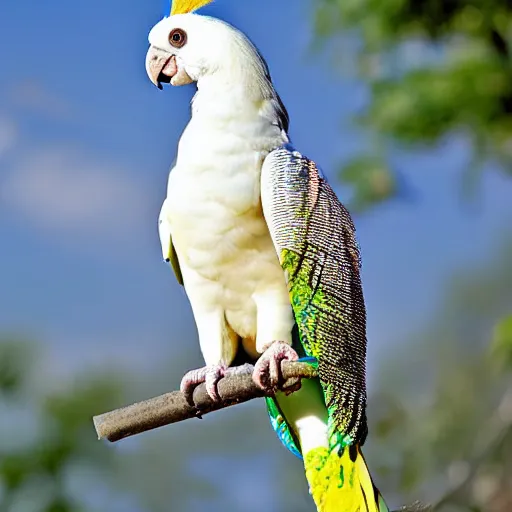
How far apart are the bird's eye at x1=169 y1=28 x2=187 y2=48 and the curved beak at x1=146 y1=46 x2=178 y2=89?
2cm

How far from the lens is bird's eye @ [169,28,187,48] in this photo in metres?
1.31

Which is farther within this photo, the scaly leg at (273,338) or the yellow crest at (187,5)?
the yellow crest at (187,5)

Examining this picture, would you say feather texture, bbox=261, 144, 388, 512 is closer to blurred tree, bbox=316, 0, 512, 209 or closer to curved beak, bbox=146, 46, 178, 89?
curved beak, bbox=146, 46, 178, 89

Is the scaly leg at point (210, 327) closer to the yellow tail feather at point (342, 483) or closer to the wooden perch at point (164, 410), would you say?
the wooden perch at point (164, 410)

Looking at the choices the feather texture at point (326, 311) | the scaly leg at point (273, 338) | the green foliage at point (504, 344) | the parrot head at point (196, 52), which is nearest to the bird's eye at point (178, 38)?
the parrot head at point (196, 52)

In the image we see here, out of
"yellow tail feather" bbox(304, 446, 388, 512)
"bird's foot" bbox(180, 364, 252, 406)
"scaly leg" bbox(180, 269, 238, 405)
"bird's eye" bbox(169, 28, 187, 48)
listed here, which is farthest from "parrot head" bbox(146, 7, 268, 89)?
"yellow tail feather" bbox(304, 446, 388, 512)

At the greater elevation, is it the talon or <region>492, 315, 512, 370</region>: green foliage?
the talon

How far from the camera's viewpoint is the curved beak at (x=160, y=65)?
1322 mm

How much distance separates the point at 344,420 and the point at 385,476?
1.86 m

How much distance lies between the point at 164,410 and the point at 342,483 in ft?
0.79

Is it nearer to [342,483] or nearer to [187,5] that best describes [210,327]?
[342,483]

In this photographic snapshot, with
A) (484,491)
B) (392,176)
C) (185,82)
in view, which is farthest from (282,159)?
(392,176)

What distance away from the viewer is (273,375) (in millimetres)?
1156

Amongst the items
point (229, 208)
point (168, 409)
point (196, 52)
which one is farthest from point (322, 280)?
point (196, 52)
